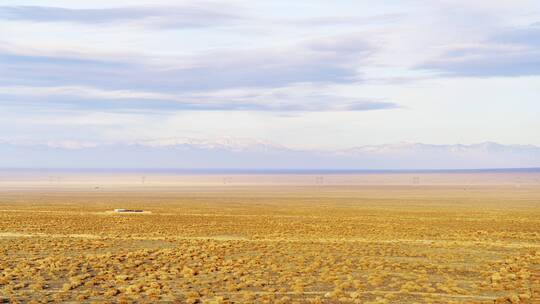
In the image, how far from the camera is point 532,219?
6066 cm

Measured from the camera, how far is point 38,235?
42.7 metres

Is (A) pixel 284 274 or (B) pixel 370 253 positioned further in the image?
(B) pixel 370 253

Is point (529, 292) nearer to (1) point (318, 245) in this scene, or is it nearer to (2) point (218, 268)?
(2) point (218, 268)

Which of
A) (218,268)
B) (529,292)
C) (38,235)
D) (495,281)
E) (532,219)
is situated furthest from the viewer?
(532,219)

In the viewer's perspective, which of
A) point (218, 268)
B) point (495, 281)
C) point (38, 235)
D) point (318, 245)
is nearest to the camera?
point (495, 281)

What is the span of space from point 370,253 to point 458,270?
249 inches

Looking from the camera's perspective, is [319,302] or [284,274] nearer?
[319,302]

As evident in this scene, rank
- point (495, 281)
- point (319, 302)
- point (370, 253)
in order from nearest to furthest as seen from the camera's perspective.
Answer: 1. point (319, 302)
2. point (495, 281)
3. point (370, 253)

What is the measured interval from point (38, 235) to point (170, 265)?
17.6 meters

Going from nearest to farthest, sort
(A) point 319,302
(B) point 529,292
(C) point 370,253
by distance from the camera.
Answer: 1. (A) point 319,302
2. (B) point 529,292
3. (C) point 370,253

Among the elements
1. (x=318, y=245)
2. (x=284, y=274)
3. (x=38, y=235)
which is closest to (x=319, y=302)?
(x=284, y=274)

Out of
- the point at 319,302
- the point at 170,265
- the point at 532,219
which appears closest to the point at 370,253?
the point at 170,265

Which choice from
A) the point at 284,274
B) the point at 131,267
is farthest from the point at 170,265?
the point at 284,274

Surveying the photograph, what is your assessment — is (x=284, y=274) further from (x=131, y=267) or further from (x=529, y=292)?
(x=529, y=292)
